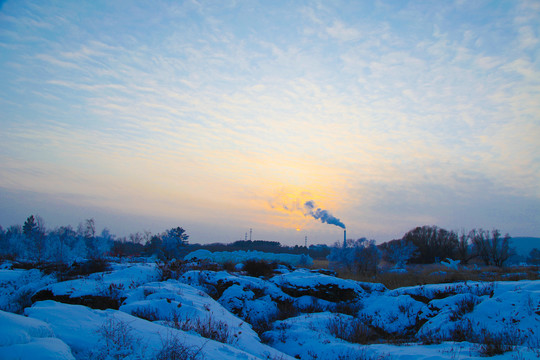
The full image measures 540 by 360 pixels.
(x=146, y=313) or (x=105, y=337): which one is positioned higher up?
(x=105, y=337)

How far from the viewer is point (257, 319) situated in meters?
14.2

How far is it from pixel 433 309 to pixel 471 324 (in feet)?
9.41

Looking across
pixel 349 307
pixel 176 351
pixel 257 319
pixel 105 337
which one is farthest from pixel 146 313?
pixel 349 307

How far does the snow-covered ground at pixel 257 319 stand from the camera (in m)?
5.13

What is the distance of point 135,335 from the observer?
559 centimetres

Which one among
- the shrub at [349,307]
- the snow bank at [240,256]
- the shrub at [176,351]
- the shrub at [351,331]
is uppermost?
the shrub at [176,351]

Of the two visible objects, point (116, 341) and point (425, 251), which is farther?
point (425, 251)

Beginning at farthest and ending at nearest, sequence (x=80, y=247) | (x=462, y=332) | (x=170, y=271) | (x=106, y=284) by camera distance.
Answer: (x=80, y=247) → (x=170, y=271) → (x=106, y=284) → (x=462, y=332)

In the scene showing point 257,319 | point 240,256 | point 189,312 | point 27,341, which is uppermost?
point 27,341

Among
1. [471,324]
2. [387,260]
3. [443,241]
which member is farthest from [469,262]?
[471,324]

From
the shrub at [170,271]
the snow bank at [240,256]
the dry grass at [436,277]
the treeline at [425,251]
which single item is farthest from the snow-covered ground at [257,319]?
the snow bank at [240,256]

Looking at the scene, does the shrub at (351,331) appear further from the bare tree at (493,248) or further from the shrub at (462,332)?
the bare tree at (493,248)

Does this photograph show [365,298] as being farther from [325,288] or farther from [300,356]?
[300,356]

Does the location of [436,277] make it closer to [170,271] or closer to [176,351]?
[170,271]
